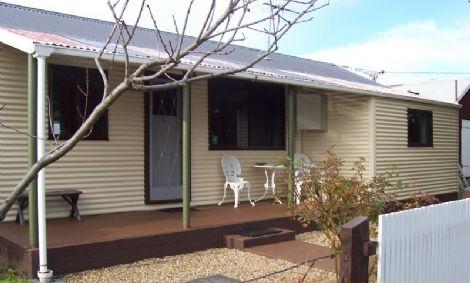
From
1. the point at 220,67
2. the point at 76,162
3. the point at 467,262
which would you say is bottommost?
the point at 467,262

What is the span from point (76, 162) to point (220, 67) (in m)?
2.55

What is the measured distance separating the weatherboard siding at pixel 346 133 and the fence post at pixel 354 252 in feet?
23.2

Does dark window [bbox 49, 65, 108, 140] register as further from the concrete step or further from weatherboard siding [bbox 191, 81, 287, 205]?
the concrete step

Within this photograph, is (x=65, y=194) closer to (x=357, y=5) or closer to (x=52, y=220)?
(x=52, y=220)

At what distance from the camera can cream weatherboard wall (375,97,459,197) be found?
10.3m

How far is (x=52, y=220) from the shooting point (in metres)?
7.16

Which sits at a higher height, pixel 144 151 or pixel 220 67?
pixel 220 67

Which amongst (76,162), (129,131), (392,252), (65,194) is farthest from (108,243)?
(392,252)

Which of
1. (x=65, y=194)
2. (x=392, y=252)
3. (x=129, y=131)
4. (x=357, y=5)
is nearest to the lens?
(x=392, y=252)

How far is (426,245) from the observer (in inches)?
163

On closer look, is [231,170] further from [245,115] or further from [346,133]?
[346,133]

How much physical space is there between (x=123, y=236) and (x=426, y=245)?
3435mm

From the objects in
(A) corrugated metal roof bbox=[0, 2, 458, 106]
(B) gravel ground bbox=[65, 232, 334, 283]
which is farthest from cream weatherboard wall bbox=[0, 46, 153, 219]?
(B) gravel ground bbox=[65, 232, 334, 283]

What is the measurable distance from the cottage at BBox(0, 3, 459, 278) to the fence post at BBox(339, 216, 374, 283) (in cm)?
308
